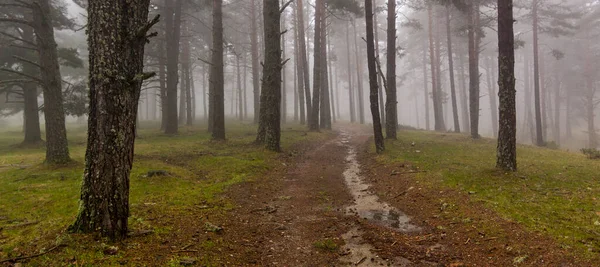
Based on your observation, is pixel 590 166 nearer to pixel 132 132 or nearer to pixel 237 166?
pixel 237 166

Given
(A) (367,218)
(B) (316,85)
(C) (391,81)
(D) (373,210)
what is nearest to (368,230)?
(A) (367,218)

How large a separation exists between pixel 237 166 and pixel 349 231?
607 cm

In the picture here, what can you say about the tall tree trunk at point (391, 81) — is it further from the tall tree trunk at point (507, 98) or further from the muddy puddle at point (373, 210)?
the tall tree trunk at point (507, 98)

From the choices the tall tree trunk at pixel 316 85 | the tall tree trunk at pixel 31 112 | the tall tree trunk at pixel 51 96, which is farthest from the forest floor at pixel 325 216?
the tall tree trunk at pixel 316 85

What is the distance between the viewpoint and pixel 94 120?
15.3 feet

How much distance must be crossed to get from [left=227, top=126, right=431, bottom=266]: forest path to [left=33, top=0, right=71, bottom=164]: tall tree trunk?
695 cm

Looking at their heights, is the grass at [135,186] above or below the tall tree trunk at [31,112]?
below

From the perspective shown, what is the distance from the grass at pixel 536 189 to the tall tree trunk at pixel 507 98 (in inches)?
20.5

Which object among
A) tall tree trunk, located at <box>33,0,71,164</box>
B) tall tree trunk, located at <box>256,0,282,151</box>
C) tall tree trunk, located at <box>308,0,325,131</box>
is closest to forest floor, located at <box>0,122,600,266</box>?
tall tree trunk, located at <box>33,0,71,164</box>

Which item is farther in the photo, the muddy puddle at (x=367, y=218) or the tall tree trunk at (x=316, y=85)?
the tall tree trunk at (x=316, y=85)

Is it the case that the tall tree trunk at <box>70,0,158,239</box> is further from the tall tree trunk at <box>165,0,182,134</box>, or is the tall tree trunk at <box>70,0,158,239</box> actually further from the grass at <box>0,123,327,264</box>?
A: the tall tree trunk at <box>165,0,182,134</box>

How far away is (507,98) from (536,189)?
9.16 feet

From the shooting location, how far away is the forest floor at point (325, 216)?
473cm

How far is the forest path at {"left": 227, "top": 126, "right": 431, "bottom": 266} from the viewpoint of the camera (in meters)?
5.12
